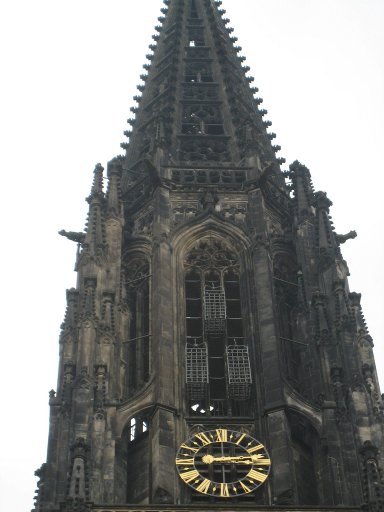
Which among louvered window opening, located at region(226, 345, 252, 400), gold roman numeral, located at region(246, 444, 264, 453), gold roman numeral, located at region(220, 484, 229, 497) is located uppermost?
louvered window opening, located at region(226, 345, 252, 400)

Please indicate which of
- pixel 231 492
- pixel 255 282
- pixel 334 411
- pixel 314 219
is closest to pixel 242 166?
pixel 314 219

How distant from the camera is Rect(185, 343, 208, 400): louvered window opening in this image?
38.0m

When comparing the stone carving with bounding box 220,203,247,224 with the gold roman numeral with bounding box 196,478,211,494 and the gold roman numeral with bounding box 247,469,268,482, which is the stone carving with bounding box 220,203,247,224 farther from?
the gold roman numeral with bounding box 196,478,211,494

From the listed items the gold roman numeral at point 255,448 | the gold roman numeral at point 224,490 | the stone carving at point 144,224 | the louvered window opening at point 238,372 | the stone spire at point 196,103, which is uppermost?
the stone spire at point 196,103

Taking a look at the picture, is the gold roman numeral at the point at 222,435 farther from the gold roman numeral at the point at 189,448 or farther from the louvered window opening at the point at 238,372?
the louvered window opening at the point at 238,372

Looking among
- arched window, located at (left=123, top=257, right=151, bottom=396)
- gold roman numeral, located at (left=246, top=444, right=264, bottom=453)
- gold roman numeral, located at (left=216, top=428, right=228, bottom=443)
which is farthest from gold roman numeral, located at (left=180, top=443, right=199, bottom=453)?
arched window, located at (left=123, top=257, right=151, bottom=396)

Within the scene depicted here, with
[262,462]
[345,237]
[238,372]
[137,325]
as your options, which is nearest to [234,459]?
[262,462]

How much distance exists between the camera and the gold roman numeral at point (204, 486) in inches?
1354

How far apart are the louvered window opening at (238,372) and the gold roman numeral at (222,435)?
5.82ft

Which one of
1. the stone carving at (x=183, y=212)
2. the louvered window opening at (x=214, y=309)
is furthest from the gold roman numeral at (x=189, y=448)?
the stone carving at (x=183, y=212)

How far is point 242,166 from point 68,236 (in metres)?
6.14

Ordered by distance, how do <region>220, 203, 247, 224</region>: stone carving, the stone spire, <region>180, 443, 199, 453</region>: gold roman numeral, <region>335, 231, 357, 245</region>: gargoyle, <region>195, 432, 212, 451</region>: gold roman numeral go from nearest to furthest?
<region>180, 443, 199, 453</region>: gold roman numeral < <region>195, 432, 212, 451</region>: gold roman numeral < <region>220, 203, 247, 224</region>: stone carving < <region>335, 231, 357, 245</region>: gargoyle < the stone spire

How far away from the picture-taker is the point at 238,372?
126 ft

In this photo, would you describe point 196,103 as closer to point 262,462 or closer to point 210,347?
point 210,347
